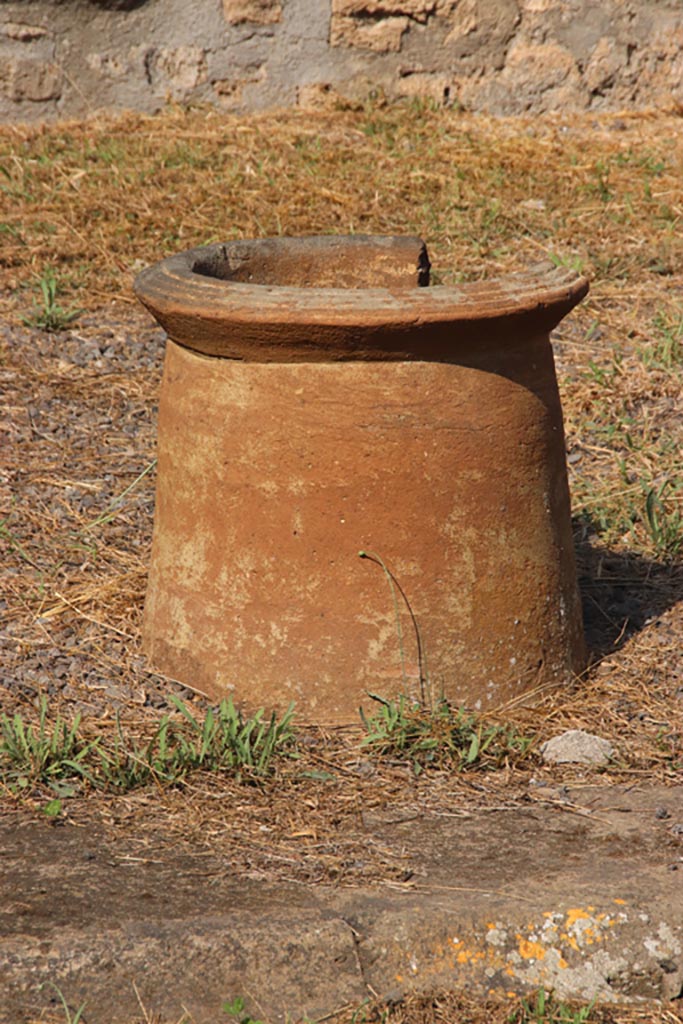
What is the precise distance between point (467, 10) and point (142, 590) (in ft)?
14.8

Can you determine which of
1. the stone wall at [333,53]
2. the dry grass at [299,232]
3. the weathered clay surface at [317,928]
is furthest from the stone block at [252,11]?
the weathered clay surface at [317,928]

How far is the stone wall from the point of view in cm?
677

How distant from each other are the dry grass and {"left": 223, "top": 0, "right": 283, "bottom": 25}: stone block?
0.49 meters

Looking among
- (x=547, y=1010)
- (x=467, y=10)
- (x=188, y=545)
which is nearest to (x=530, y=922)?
(x=547, y=1010)

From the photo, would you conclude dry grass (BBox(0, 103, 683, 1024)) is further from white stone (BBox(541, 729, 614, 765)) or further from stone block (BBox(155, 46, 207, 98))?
stone block (BBox(155, 46, 207, 98))

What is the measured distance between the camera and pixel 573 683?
3135 mm

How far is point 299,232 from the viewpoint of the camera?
230 inches

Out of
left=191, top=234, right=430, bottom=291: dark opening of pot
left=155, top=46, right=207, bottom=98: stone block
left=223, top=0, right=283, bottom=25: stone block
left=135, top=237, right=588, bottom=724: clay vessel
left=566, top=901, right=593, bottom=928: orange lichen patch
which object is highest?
left=223, top=0, right=283, bottom=25: stone block

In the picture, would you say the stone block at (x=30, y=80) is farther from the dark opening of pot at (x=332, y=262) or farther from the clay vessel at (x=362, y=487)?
the clay vessel at (x=362, y=487)

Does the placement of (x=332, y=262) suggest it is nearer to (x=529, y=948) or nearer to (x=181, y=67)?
(x=529, y=948)

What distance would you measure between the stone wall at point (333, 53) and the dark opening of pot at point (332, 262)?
3850 mm

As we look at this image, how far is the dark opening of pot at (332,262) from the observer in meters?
3.39

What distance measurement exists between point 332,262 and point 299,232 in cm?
248

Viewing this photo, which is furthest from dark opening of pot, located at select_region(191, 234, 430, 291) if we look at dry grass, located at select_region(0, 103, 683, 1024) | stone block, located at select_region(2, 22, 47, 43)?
stone block, located at select_region(2, 22, 47, 43)
